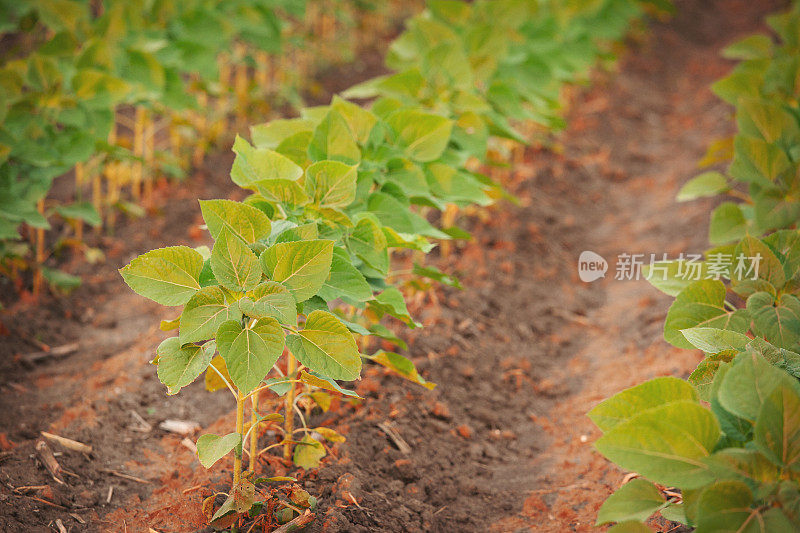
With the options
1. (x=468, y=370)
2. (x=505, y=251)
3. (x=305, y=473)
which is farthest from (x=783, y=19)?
(x=305, y=473)

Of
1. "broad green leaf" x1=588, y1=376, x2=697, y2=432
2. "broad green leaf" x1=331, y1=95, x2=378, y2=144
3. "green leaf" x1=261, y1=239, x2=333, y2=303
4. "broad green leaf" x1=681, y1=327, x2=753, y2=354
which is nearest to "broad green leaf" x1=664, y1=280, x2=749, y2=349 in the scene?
"broad green leaf" x1=681, y1=327, x2=753, y2=354

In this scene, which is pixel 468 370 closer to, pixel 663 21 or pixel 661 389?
pixel 661 389

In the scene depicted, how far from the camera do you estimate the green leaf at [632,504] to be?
4.39ft

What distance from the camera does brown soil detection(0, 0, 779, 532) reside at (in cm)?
190

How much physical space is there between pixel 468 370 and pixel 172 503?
1.24m

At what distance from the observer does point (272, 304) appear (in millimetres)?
1522

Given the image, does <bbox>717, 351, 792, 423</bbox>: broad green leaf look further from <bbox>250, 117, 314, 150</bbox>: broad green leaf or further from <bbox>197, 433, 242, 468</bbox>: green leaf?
<bbox>250, 117, 314, 150</bbox>: broad green leaf

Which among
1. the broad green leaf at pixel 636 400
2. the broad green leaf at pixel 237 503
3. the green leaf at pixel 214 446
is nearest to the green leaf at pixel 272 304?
the green leaf at pixel 214 446

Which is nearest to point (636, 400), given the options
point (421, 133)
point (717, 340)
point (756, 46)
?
point (717, 340)

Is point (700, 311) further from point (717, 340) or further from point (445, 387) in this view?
point (445, 387)

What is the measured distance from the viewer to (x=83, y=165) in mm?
3338

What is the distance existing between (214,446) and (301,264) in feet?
1.46

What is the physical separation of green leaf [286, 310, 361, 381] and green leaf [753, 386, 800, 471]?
80 cm

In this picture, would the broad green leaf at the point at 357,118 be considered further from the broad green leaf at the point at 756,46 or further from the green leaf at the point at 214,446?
the broad green leaf at the point at 756,46
